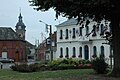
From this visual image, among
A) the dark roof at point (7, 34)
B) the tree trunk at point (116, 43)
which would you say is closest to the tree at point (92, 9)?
the tree trunk at point (116, 43)

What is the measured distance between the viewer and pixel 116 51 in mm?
25906

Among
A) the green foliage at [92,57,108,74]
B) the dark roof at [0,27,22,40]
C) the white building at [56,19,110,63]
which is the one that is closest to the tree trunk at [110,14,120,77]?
the green foliage at [92,57,108,74]

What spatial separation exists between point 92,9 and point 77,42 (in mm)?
49770

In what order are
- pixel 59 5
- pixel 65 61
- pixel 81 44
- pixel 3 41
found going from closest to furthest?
pixel 59 5 < pixel 65 61 < pixel 81 44 < pixel 3 41

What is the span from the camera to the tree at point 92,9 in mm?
21375

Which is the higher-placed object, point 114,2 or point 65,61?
point 114,2

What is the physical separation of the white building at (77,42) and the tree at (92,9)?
3951 cm

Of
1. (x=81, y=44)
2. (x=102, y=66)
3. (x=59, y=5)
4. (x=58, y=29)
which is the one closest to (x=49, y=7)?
(x=59, y=5)

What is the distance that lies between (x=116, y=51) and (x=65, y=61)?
18.3 metres

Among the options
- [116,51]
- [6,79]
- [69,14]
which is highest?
[69,14]

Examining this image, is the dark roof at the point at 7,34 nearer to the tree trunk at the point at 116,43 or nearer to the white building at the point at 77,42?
the white building at the point at 77,42

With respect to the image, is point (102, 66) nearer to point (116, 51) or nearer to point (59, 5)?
point (116, 51)

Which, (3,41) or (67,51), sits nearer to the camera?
(67,51)

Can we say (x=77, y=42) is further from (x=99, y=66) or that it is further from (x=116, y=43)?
(x=116, y=43)
